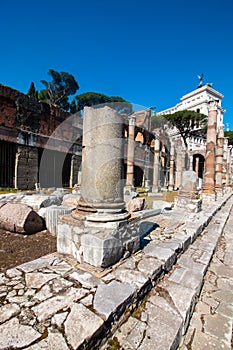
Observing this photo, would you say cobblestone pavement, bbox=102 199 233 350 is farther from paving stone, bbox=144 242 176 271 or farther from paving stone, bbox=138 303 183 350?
paving stone, bbox=144 242 176 271

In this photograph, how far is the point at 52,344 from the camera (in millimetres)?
1186

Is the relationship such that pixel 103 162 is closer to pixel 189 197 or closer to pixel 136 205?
pixel 136 205

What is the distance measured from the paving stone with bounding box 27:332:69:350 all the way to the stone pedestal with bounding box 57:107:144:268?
3.39 ft

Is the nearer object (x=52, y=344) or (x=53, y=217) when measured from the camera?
(x=52, y=344)

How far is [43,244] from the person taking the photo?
339 cm

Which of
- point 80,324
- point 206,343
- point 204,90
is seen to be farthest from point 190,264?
point 204,90

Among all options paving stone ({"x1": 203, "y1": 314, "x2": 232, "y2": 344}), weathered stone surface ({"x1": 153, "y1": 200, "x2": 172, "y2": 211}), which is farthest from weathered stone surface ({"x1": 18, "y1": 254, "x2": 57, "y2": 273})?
weathered stone surface ({"x1": 153, "y1": 200, "x2": 172, "y2": 211})

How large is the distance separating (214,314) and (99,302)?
1374mm

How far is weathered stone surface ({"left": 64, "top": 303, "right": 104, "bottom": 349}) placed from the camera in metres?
1.23

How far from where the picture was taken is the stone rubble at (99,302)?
1.29m

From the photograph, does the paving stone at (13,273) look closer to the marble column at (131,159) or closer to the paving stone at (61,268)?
the paving stone at (61,268)

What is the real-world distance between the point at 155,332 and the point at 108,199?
1527 mm

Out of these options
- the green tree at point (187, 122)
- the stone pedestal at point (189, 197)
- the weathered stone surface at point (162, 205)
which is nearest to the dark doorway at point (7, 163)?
the weathered stone surface at point (162, 205)

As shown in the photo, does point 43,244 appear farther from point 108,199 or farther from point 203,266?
point 203,266
